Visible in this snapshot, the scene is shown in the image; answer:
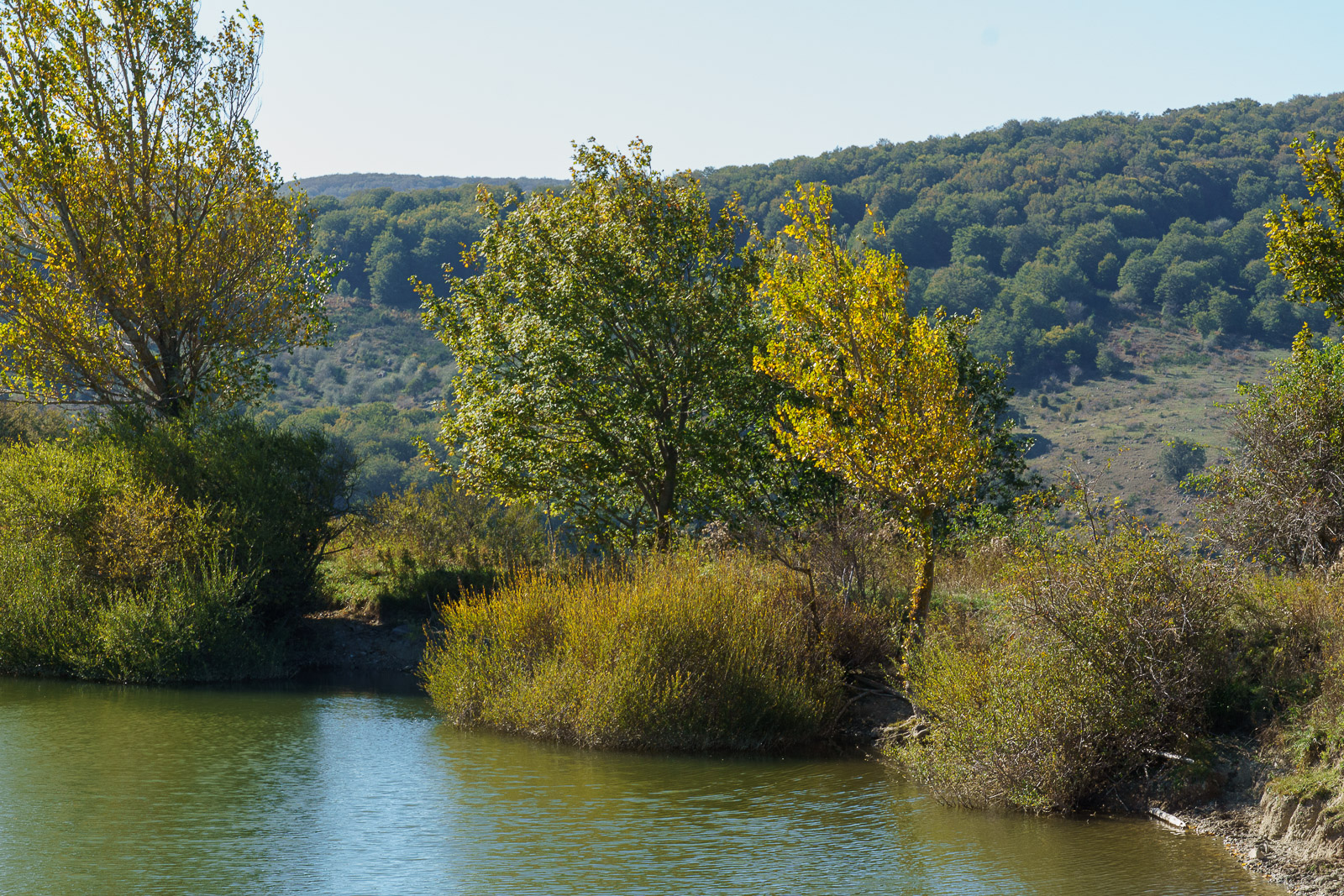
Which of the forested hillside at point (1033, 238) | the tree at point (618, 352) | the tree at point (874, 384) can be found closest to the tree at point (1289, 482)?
the tree at point (874, 384)

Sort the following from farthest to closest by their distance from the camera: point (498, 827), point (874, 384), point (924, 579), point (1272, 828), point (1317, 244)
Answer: point (1317, 244) → point (924, 579) → point (874, 384) → point (498, 827) → point (1272, 828)

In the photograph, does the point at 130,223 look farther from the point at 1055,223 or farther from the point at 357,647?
the point at 1055,223

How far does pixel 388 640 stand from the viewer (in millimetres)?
26484

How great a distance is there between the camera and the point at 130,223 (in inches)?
1000

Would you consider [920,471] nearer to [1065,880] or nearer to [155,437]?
[1065,880]

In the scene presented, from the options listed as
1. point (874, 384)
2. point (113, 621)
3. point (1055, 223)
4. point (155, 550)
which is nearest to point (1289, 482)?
point (874, 384)

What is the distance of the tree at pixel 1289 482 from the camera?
57.0ft

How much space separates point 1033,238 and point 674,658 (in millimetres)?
98423

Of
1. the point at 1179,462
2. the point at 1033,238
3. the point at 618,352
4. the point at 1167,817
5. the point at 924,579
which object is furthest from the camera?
the point at 1033,238

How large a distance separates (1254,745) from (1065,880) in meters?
3.59

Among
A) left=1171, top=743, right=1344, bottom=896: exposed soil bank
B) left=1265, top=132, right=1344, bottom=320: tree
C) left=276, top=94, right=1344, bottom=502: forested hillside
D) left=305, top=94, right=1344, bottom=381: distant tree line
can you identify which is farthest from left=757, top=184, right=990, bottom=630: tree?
left=276, top=94, right=1344, bottom=502: forested hillside

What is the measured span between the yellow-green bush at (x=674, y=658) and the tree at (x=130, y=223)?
1303cm

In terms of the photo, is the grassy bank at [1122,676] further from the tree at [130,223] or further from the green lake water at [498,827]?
the tree at [130,223]

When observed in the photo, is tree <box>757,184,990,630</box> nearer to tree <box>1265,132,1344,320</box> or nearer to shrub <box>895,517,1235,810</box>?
shrub <box>895,517,1235,810</box>
